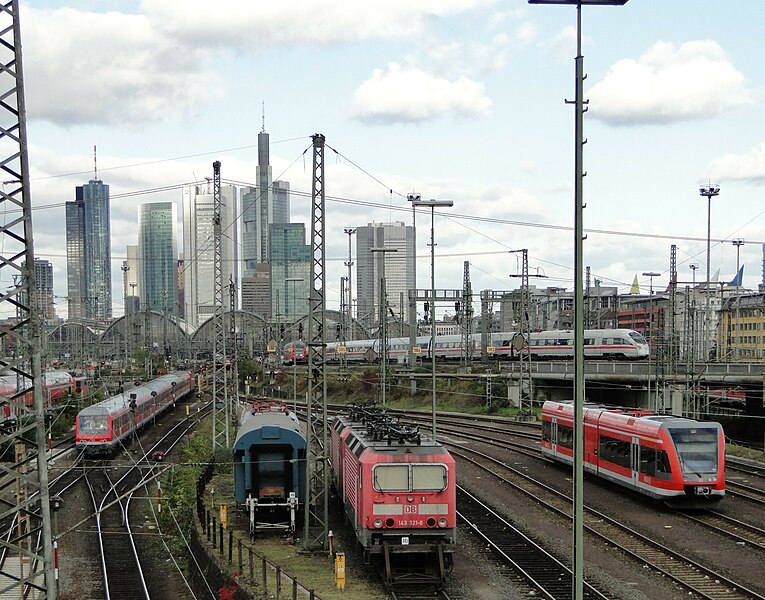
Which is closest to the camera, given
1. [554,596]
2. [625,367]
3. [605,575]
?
[554,596]

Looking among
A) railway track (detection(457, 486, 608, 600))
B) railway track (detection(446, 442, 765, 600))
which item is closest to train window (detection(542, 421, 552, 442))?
railway track (detection(446, 442, 765, 600))

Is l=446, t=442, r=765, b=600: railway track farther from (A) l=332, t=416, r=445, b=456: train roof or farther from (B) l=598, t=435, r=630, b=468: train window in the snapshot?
(A) l=332, t=416, r=445, b=456: train roof

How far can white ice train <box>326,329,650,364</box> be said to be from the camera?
67.2 m

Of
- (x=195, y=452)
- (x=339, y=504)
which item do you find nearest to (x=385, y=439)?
(x=339, y=504)

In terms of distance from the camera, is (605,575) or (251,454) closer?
(605,575)

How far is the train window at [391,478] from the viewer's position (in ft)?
64.3

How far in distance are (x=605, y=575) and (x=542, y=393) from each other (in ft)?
154

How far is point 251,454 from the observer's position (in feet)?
83.0

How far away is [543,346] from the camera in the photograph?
7225 centimetres

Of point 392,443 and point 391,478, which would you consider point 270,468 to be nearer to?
point 392,443

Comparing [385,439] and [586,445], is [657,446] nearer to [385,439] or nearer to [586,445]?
[586,445]

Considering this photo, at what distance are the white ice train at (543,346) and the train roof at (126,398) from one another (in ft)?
47.9

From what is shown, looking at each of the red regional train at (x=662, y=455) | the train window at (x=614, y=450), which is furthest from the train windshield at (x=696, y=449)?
the train window at (x=614, y=450)

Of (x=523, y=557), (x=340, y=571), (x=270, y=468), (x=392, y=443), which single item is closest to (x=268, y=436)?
(x=270, y=468)
